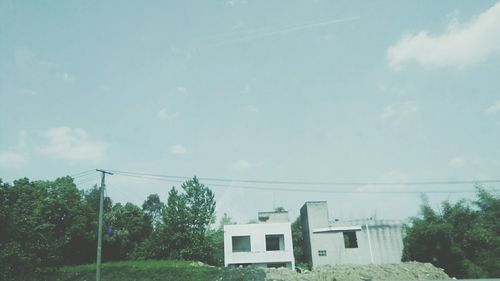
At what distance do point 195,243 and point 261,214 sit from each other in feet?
29.1

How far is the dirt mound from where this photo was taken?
3030 cm

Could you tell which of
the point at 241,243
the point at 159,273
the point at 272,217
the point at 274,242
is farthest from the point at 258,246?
the point at 159,273

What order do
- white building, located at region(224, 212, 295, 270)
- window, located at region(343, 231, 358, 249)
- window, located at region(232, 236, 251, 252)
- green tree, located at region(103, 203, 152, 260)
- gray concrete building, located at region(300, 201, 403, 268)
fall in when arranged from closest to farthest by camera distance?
gray concrete building, located at region(300, 201, 403, 268) → white building, located at region(224, 212, 295, 270) → window, located at region(343, 231, 358, 249) → window, located at region(232, 236, 251, 252) → green tree, located at region(103, 203, 152, 260)

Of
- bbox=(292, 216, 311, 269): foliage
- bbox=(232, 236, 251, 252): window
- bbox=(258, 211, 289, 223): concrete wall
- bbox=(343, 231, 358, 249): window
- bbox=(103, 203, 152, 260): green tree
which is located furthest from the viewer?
bbox=(292, 216, 311, 269): foliage

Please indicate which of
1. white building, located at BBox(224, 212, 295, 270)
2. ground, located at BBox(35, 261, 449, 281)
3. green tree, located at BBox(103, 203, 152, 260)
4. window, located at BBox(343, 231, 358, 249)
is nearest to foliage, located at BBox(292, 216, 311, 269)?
window, located at BBox(343, 231, 358, 249)

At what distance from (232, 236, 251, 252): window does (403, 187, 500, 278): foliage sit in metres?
16.7

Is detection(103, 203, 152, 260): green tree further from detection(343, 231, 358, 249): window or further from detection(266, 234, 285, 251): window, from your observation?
detection(343, 231, 358, 249): window

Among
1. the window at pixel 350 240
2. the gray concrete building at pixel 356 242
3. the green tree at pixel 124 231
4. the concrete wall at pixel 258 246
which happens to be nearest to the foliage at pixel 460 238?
the gray concrete building at pixel 356 242

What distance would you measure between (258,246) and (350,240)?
10.8 m

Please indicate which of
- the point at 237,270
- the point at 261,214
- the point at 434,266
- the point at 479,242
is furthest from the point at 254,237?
the point at 479,242

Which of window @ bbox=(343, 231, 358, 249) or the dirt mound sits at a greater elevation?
window @ bbox=(343, 231, 358, 249)

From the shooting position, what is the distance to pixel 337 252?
3916 cm

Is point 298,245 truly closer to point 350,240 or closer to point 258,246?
point 350,240

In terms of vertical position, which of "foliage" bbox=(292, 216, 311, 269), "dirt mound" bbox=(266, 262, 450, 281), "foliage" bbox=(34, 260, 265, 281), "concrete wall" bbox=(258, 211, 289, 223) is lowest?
"dirt mound" bbox=(266, 262, 450, 281)
